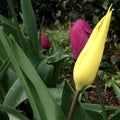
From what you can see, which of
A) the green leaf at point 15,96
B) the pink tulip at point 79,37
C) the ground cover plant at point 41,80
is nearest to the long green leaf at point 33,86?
the ground cover plant at point 41,80

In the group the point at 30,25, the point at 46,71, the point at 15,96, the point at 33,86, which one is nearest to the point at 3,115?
the point at 15,96

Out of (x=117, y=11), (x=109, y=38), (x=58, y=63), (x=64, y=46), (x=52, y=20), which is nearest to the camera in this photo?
(x=58, y=63)

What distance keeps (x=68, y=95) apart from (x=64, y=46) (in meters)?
3.50

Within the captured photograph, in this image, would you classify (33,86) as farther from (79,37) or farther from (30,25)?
(30,25)

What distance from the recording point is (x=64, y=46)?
487 cm

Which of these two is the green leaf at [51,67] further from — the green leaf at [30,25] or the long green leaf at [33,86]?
the long green leaf at [33,86]

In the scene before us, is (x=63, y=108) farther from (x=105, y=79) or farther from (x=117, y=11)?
(x=117, y=11)

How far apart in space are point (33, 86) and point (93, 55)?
0.24m

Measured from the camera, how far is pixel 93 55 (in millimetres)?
982

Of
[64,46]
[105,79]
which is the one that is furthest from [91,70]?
[64,46]

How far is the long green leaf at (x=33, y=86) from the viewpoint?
1132 millimetres

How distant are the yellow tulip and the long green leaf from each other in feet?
0.53

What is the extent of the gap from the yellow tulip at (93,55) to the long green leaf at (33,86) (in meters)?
0.16

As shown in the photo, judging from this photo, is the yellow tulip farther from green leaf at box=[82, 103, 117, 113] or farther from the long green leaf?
green leaf at box=[82, 103, 117, 113]
